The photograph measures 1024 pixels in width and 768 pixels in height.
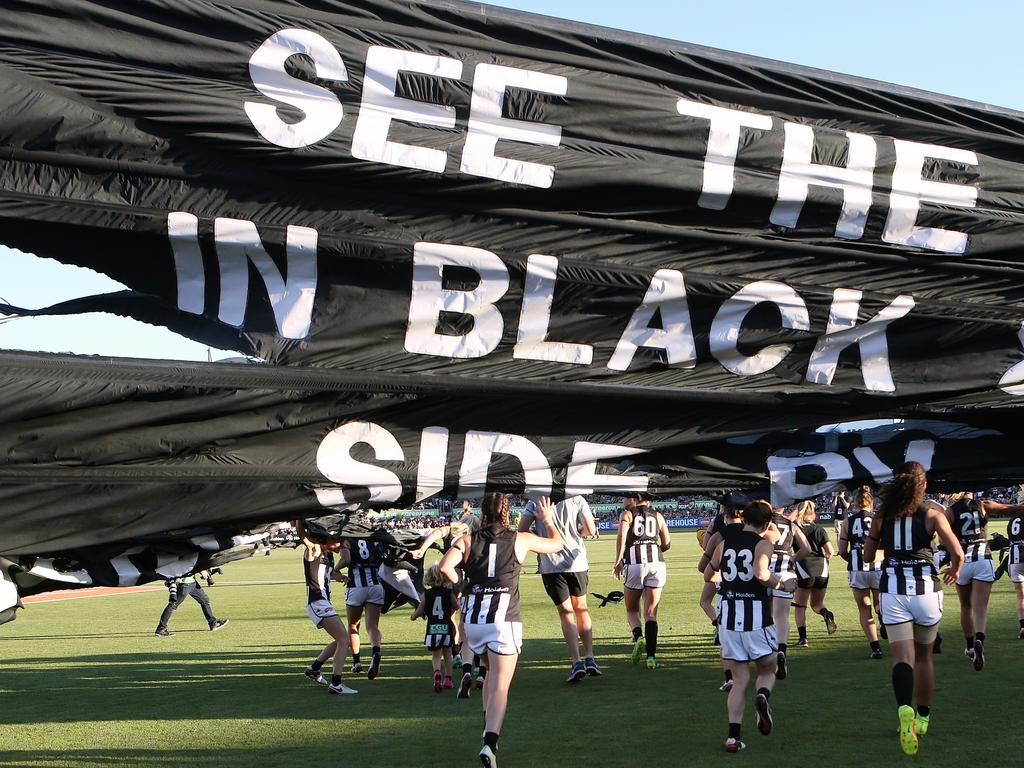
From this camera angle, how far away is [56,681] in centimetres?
1360

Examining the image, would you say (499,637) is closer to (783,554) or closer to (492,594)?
(492,594)

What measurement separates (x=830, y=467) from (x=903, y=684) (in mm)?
5401

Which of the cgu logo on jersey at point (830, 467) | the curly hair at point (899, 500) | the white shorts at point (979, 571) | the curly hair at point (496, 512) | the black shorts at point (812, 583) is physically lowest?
the black shorts at point (812, 583)

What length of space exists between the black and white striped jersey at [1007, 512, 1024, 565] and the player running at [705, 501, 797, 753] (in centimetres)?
692

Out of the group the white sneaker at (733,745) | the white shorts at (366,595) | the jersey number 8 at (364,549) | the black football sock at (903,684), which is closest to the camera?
the black football sock at (903,684)

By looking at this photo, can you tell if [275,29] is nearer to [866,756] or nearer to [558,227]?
[558,227]

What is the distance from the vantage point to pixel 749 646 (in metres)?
8.57

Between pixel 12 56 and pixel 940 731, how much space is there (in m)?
8.36

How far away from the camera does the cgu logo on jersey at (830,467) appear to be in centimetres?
326

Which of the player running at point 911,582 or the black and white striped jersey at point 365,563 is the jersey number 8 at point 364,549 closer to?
the black and white striped jersey at point 365,563

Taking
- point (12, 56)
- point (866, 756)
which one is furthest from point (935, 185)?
point (866, 756)

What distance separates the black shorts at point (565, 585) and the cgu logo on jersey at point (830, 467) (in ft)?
28.6

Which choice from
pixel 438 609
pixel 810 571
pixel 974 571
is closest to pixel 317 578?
Answer: pixel 438 609

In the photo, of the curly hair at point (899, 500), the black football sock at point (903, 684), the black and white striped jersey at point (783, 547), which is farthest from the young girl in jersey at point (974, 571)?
the black football sock at point (903, 684)
